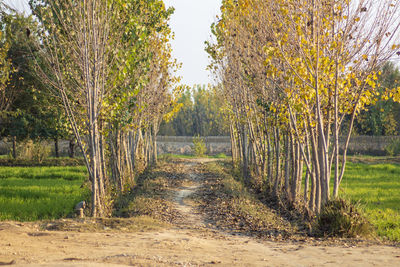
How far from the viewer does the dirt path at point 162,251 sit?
563 centimetres

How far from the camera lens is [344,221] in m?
8.25

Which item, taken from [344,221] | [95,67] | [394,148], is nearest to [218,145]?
[394,148]

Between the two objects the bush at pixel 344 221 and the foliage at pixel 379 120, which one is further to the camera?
the foliage at pixel 379 120

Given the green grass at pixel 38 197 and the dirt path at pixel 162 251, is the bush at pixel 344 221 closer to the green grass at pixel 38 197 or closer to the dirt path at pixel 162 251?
the dirt path at pixel 162 251

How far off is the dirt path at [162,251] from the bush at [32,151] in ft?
74.2

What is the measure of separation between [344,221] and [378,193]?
9.36 metres

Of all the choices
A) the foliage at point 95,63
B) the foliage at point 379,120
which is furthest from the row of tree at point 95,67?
the foliage at point 379,120

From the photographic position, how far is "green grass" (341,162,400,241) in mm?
10672

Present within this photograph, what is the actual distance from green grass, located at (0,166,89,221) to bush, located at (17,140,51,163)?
7810 mm

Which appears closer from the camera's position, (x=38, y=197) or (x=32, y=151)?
(x=38, y=197)

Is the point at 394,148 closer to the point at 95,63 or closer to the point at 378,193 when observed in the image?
the point at 378,193

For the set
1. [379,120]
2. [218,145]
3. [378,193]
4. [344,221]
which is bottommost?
[378,193]

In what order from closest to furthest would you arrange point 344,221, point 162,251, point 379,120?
point 162,251
point 344,221
point 379,120

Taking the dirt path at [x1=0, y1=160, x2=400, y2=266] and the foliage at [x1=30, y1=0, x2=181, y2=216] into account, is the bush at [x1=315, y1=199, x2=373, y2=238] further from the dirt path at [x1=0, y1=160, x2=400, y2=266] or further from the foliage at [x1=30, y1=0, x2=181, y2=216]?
the foliage at [x1=30, y1=0, x2=181, y2=216]
